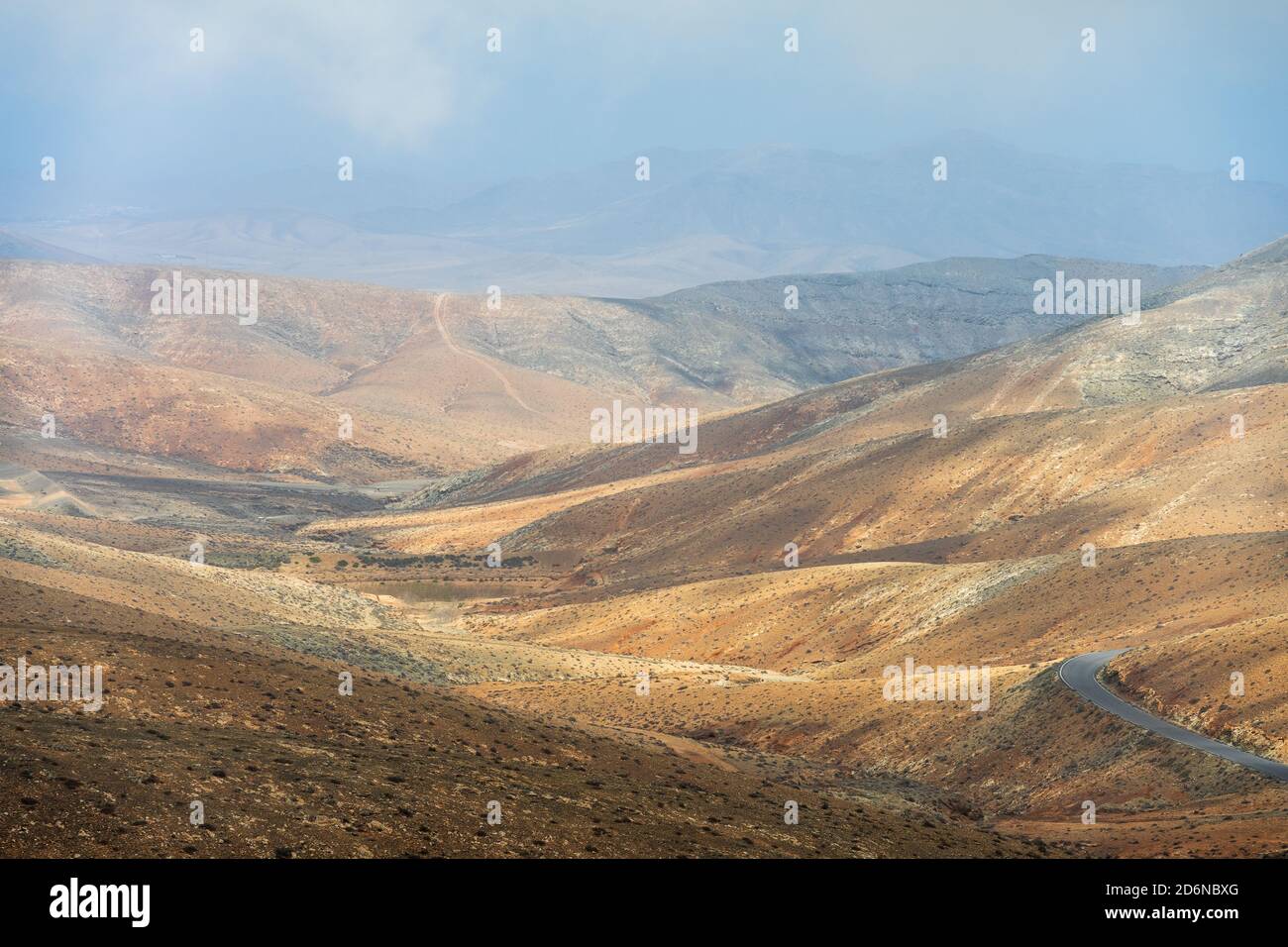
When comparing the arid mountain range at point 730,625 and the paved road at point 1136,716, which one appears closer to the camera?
the arid mountain range at point 730,625

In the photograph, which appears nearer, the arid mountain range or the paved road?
the arid mountain range

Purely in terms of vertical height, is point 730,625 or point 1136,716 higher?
point 730,625

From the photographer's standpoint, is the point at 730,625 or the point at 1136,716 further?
the point at 730,625
